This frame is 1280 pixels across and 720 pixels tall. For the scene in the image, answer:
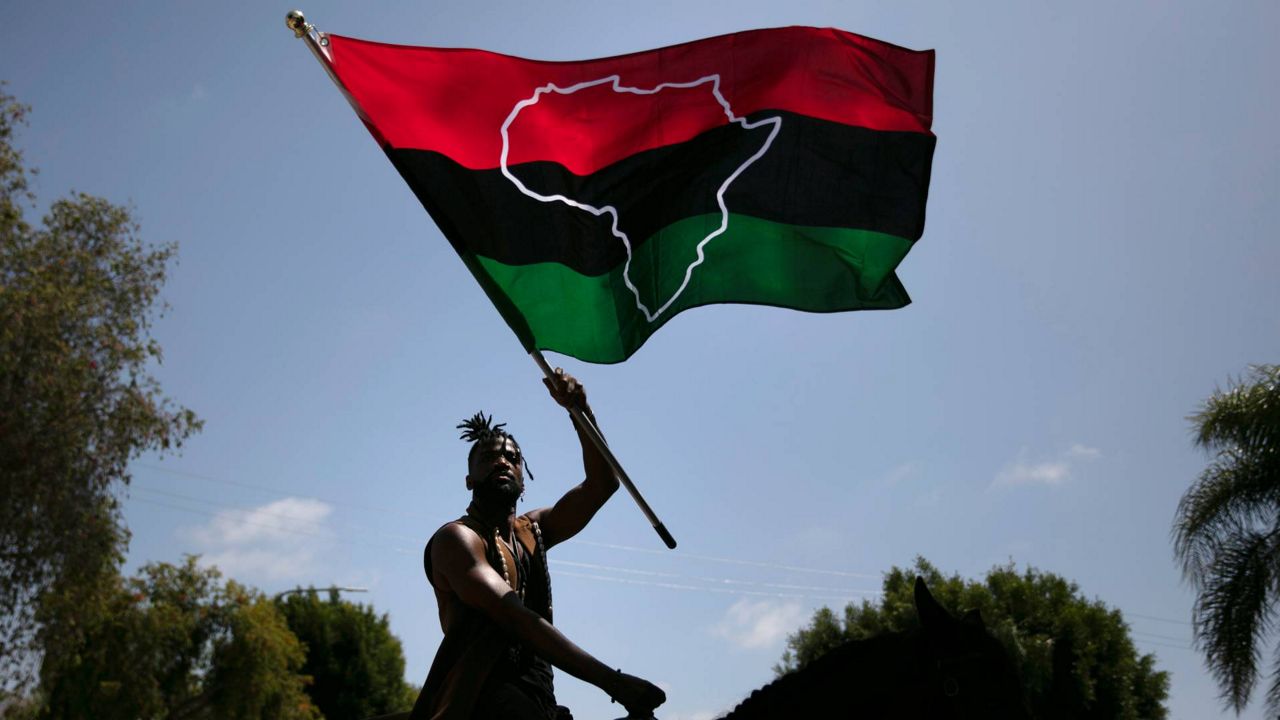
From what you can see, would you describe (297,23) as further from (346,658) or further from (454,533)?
(346,658)

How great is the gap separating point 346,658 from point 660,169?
5785 cm

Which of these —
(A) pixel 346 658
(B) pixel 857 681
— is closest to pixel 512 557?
(B) pixel 857 681

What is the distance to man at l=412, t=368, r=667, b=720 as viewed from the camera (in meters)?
4.17

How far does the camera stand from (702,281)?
6449 mm

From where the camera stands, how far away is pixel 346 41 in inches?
258

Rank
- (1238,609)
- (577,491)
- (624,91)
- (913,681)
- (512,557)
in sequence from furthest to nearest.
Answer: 1. (1238,609)
2. (624,91)
3. (577,491)
4. (512,557)
5. (913,681)

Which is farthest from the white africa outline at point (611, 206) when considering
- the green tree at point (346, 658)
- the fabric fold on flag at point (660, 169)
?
the green tree at point (346, 658)

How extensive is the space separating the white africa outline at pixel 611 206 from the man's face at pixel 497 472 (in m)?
1.54

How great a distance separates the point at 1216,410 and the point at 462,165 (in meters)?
16.8

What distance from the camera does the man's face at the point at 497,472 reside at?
492 cm

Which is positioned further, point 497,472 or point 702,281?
point 702,281

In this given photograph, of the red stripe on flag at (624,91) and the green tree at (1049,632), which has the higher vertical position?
the green tree at (1049,632)

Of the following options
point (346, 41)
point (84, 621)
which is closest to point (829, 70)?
point (346, 41)

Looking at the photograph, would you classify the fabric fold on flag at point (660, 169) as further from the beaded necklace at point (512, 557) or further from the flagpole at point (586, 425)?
the beaded necklace at point (512, 557)
